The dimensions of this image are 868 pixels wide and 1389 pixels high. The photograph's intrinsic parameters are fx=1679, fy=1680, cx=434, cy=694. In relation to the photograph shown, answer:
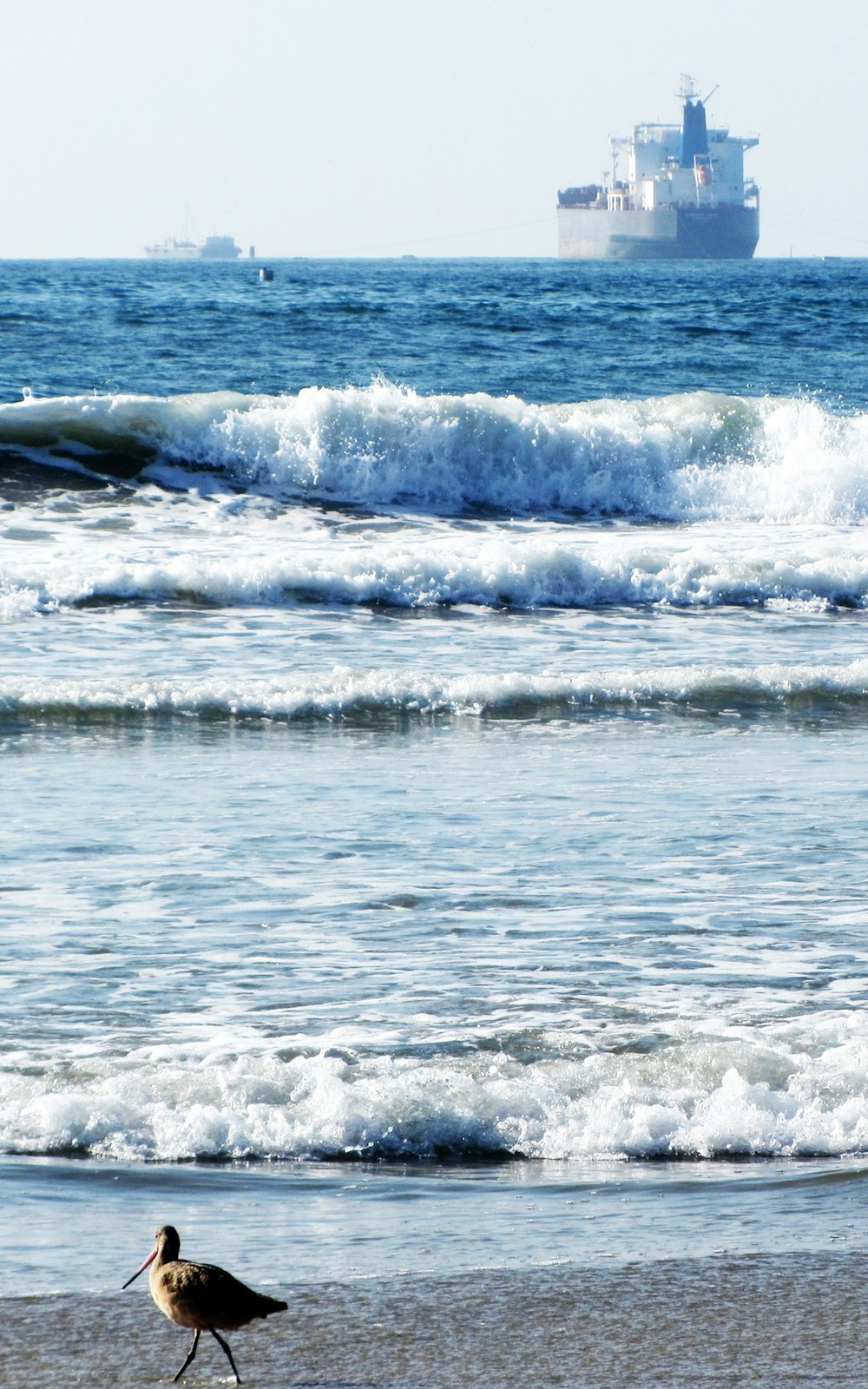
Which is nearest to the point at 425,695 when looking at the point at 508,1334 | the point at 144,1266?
the point at 508,1334

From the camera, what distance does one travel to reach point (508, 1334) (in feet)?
8.73

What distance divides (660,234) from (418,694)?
98.0m

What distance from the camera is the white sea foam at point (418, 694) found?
848 cm

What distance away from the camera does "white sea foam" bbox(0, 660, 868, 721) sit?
27.8 ft

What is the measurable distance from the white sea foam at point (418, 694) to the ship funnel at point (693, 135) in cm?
10201

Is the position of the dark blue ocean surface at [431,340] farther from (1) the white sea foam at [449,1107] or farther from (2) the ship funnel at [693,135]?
(2) the ship funnel at [693,135]

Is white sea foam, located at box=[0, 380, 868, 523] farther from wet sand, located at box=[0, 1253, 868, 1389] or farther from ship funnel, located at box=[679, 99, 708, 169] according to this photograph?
ship funnel, located at box=[679, 99, 708, 169]

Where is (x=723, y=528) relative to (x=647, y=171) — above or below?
below

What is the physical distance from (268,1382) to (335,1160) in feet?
3.31

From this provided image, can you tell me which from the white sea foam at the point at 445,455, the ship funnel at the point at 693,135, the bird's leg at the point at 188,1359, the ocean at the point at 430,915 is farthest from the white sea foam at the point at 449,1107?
the ship funnel at the point at 693,135

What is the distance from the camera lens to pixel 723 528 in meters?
14.4

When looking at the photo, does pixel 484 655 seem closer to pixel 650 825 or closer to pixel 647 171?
pixel 650 825

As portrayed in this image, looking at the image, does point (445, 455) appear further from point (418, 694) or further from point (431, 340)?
point (431, 340)

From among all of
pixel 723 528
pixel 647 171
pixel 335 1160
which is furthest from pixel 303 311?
pixel 647 171
